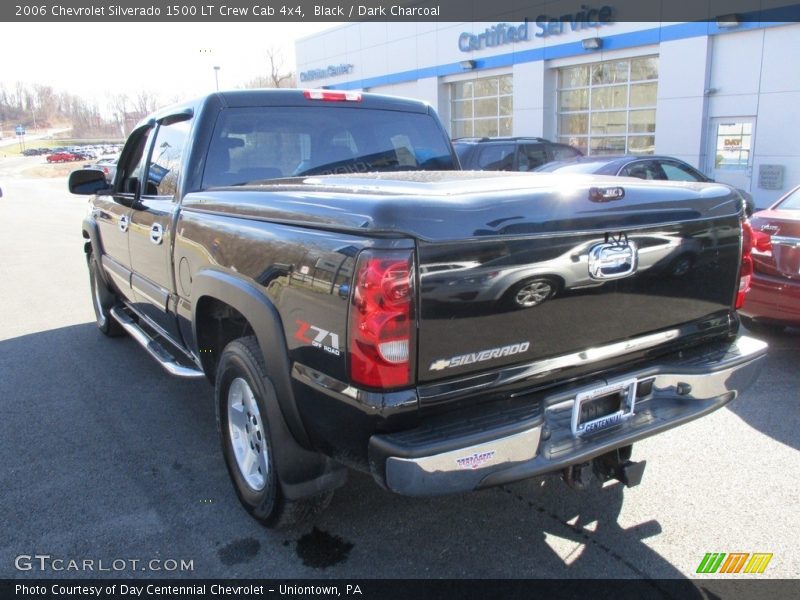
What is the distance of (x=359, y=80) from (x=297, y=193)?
2839 centimetres

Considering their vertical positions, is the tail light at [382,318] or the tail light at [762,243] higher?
the tail light at [382,318]

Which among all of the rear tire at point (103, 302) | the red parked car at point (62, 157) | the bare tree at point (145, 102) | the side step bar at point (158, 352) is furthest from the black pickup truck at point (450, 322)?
the bare tree at point (145, 102)

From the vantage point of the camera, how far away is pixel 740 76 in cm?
1530

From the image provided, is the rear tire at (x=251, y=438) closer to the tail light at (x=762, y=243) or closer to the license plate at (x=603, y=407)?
the license plate at (x=603, y=407)

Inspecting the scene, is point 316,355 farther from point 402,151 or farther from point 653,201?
point 402,151

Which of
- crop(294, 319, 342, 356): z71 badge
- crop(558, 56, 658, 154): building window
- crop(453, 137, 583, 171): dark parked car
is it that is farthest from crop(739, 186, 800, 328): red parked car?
crop(558, 56, 658, 154): building window

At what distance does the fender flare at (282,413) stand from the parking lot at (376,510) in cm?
42

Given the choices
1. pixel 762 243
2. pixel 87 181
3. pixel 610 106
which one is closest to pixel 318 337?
pixel 87 181

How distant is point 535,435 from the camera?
91.9 inches

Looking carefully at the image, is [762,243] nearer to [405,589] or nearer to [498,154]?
[405,589]

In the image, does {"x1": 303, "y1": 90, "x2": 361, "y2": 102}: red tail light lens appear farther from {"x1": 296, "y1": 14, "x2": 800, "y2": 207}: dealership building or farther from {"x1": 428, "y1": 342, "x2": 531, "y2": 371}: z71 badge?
{"x1": 296, "y1": 14, "x2": 800, "y2": 207}: dealership building

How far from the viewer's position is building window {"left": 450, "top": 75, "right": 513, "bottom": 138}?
2308 centimetres

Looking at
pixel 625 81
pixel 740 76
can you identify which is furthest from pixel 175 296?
pixel 625 81

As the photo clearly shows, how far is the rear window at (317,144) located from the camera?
12.4ft
